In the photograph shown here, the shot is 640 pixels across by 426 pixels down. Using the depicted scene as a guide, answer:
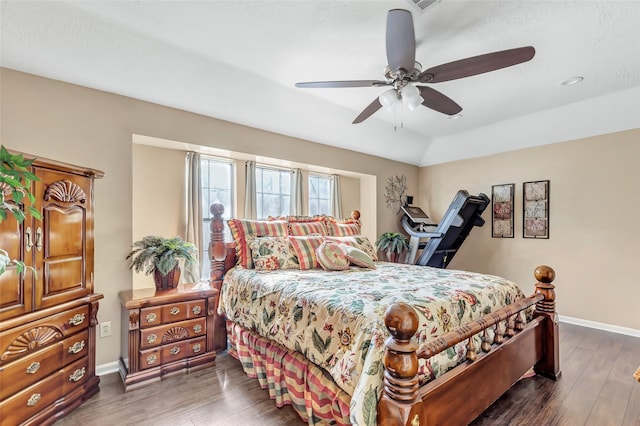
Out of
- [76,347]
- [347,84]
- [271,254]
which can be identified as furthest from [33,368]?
[347,84]

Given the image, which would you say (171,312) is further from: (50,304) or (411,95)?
(411,95)

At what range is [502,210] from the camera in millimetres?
4676

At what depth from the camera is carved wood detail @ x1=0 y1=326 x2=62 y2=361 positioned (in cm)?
168

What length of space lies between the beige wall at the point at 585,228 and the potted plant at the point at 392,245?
4.71 feet

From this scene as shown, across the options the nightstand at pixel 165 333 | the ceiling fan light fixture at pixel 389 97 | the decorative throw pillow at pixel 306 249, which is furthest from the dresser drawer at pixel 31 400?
the ceiling fan light fixture at pixel 389 97

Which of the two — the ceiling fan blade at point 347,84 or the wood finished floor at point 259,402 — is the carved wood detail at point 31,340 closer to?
the wood finished floor at point 259,402

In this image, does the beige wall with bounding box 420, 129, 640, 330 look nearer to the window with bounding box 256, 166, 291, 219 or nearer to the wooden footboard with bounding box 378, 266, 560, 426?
the wooden footboard with bounding box 378, 266, 560, 426

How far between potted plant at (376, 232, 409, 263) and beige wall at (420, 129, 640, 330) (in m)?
1.44

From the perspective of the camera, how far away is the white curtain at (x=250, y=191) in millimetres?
3957

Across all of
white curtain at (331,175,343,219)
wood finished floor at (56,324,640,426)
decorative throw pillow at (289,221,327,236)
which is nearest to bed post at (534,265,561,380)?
wood finished floor at (56,324,640,426)

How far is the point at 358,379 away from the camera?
1457 millimetres

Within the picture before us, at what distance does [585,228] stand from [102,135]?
5.69 m

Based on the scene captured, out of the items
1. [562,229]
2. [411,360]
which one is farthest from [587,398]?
[562,229]

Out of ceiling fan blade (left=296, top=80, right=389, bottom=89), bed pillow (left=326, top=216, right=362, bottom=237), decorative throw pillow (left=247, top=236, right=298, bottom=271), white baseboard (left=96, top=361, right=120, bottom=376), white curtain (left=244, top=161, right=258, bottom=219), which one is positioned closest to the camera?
ceiling fan blade (left=296, top=80, right=389, bottom=89)
